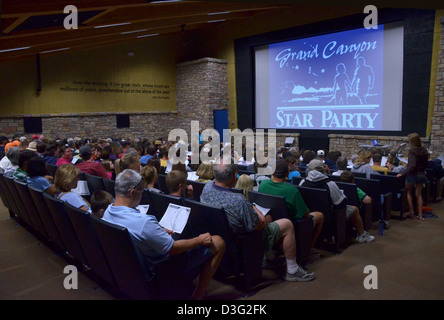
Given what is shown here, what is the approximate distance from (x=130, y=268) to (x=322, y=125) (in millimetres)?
10717

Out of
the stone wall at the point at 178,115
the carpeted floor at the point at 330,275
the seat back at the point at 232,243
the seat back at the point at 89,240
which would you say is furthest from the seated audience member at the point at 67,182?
the stone wall at the point at 178,115

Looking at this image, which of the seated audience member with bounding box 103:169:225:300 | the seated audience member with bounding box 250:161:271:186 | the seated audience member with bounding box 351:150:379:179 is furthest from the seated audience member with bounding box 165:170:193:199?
the seated audience member with bounding box 351:150:379:179

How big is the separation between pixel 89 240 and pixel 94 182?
1.93 meters

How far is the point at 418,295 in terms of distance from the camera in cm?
279

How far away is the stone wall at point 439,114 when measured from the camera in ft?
29.4

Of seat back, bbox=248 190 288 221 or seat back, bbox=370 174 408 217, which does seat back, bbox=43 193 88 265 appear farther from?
seat back, bbox=370 174 408 217

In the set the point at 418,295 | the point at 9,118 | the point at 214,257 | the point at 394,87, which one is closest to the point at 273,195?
the point at 214,257

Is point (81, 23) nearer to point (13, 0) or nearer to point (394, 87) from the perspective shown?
point (13, 0)

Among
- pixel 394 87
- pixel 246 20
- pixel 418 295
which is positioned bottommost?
pixel 418 295

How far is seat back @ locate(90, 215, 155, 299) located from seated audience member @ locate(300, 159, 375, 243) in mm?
2172

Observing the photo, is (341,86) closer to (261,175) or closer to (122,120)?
(261,175)

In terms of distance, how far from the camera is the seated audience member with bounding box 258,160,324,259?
328cm

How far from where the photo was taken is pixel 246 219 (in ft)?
9.20

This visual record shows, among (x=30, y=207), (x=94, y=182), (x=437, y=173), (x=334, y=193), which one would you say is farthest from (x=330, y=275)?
(x=437, y=173)
